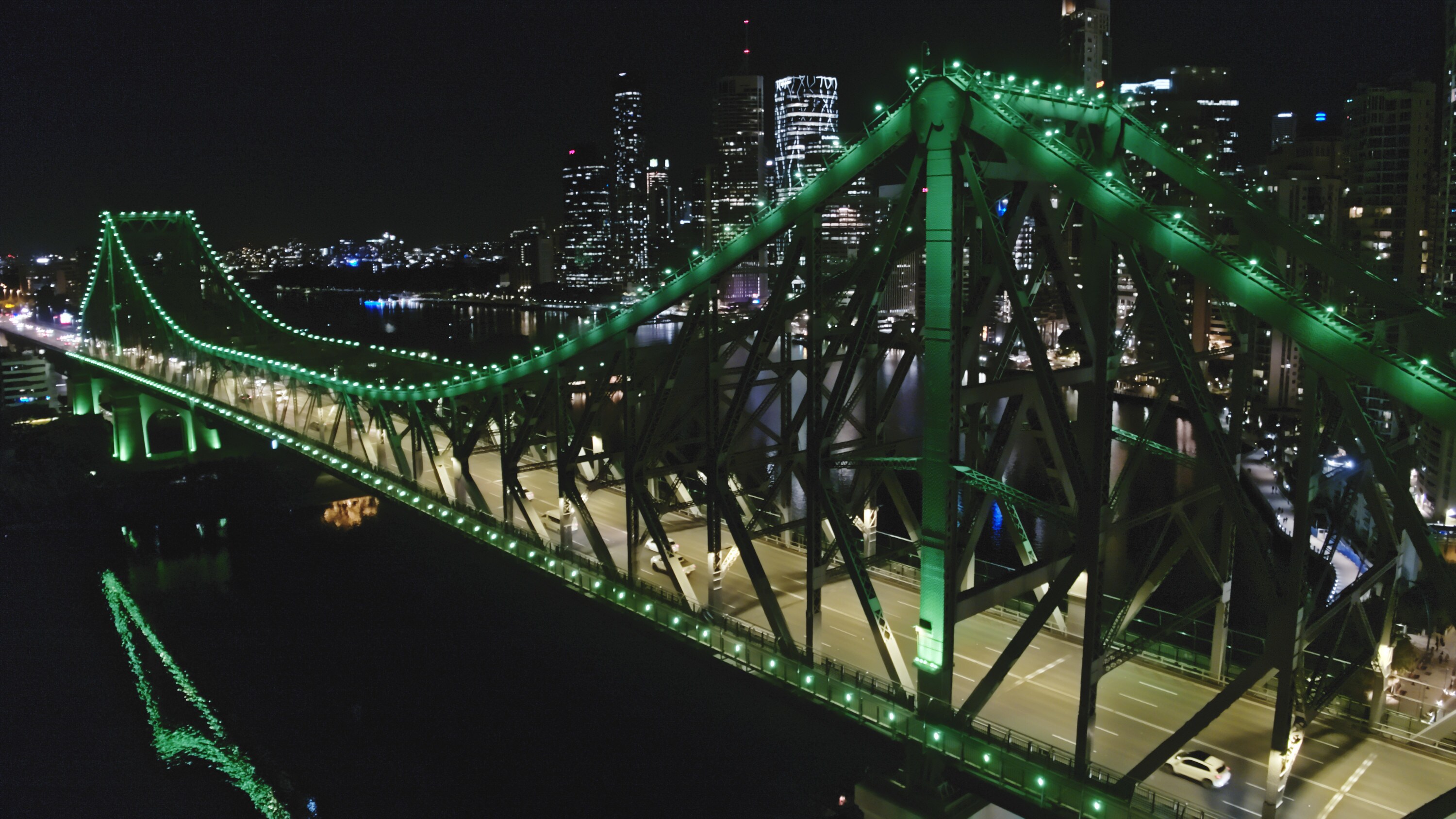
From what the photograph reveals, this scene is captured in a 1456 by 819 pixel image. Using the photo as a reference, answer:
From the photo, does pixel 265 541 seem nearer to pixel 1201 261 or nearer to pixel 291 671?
pixel 291 671

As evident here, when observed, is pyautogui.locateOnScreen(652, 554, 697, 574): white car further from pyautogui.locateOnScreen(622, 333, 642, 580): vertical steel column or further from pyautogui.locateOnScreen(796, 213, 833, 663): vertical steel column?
pyautogui.locateOnScreen(796, 213, 833, 663): vertical steel column

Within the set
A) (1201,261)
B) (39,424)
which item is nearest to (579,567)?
(1201,261)

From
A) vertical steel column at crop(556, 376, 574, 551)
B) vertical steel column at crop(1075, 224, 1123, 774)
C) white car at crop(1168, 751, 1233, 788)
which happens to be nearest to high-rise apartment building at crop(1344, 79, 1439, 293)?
vertical steel column at crop(556, 376, 574, 551)

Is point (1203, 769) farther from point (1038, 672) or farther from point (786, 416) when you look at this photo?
point (786, 416)

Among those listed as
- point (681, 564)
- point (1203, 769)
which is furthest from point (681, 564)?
point (1203, 769)

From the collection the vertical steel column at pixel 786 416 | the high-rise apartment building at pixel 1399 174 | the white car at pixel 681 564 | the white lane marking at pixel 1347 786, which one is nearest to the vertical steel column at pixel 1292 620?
the white lane marking at pixel 1347 786

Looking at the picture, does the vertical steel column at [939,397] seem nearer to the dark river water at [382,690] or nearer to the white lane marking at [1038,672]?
the white lane marking at [1038,672]
